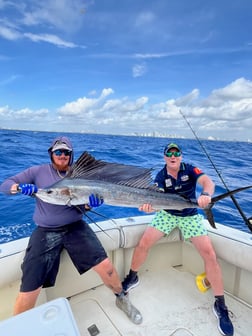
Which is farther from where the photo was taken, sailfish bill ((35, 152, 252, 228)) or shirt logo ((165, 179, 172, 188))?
shirt logo ((165, 179, 172, 188))

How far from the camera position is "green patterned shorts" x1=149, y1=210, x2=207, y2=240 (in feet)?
7.09

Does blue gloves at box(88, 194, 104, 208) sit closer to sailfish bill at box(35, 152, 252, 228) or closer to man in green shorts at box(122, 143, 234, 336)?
sailfish bill at box(35, 152, 252, 228)

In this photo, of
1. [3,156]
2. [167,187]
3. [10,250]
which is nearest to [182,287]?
[167,187]

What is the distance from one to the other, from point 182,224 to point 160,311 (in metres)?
0.77

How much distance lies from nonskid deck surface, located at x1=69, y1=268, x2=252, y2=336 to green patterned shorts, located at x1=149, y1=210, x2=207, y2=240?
0.59 metres

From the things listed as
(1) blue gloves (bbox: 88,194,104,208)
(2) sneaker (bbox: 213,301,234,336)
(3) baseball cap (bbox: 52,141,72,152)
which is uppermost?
(3) baseball cap (bbox: 52,141,72,152)

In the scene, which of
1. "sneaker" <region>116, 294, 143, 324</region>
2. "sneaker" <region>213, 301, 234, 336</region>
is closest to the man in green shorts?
"sneaker" <region>213, 301, 234, 336</region>

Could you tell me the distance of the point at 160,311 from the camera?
6.75 feet

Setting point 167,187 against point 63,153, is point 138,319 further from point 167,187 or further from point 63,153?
point 63,153

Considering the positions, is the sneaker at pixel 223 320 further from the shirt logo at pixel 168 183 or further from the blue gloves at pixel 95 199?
the blue gloves at pixel 95 199

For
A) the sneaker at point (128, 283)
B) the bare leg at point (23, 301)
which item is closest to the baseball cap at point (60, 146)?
the bare leg at point (23, 301)

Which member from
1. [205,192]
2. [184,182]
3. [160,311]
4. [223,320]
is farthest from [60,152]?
[223,320]

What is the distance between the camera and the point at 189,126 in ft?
9.39

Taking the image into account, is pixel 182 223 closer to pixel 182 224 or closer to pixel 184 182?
pixel 182 224
